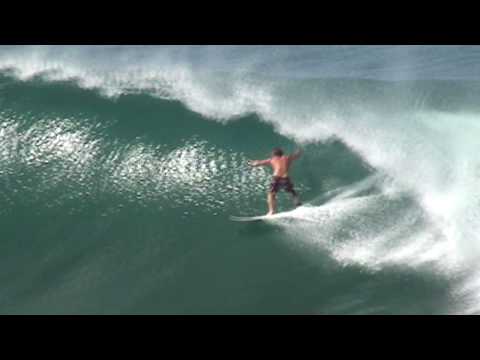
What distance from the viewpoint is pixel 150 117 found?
731 inches

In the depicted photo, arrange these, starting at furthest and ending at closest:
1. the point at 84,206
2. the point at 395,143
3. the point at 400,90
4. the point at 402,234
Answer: the point at 400,90 → the point at 395,143 → the point at 84,206 → the point at 402,234

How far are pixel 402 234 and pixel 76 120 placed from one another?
9.57 meters

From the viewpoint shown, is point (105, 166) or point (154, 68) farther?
point (154, 68)

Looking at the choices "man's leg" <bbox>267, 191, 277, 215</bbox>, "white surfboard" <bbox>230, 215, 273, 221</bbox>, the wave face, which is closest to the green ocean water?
the wave face

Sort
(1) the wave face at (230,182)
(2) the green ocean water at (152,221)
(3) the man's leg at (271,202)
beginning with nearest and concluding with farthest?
1. (2) the green ocean water at (152,221)
2. (1) the wave face at (230,182)
3. (3) the man's leg at (271,202)

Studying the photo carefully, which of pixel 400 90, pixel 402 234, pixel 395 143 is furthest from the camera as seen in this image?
pixel 400 90

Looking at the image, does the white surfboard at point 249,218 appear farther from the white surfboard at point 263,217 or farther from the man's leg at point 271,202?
the man's leg at point 271,202

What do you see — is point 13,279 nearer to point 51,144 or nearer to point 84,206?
point 84,206

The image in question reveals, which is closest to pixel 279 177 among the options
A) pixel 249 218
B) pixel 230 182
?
pixel 249 218

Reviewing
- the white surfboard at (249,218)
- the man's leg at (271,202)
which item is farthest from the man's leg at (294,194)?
the white surfboard at (249,218)

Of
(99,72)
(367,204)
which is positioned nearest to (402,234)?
(367,204)

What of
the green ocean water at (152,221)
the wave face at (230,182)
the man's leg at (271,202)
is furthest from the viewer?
the man's leg at (271,202)

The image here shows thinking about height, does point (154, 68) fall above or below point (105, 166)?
above

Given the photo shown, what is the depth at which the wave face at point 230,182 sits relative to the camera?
14.7m
